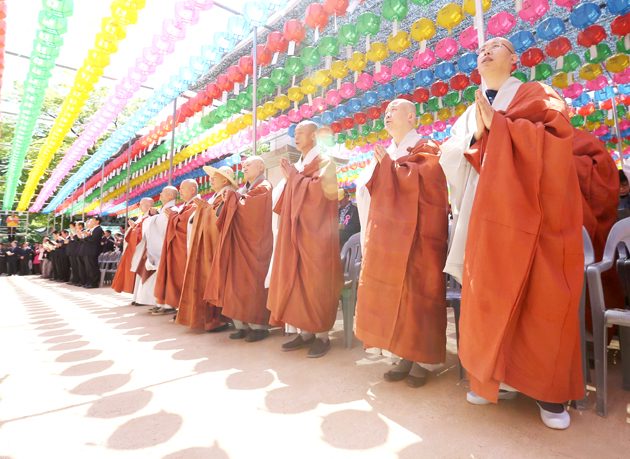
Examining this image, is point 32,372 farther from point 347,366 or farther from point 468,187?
point 468,187

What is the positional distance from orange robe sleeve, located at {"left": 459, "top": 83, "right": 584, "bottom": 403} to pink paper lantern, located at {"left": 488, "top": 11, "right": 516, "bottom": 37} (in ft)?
9.15

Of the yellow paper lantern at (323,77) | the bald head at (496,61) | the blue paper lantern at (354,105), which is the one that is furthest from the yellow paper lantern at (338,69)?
the bald head at (496,61)

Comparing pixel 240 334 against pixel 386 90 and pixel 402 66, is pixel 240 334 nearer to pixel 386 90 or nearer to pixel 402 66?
pixel 402 66

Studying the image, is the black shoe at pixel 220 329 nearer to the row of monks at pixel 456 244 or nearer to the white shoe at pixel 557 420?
the row of monks at pixel 456 244

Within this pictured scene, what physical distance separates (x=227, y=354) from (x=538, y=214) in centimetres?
231

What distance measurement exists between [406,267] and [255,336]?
1.72 meters

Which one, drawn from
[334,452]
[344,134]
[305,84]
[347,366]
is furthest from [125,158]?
[334,452]

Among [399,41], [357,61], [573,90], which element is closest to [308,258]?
Result: [399,41]

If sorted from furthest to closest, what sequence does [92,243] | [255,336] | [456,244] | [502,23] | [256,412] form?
[92,243], [502,23], [255,336], [456,244], [256,412]

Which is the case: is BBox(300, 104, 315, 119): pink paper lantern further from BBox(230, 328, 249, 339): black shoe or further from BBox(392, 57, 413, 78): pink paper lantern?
BBox(230, 328, 249, 339): black shoe

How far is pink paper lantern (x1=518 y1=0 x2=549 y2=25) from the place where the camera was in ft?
12.0

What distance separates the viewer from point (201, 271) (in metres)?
3.72

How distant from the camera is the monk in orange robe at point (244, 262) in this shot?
330cm

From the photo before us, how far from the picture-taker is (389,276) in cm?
214
